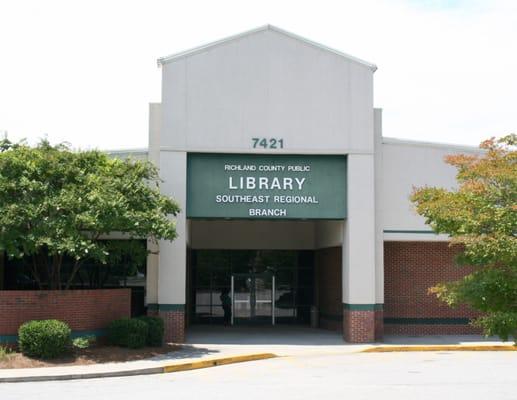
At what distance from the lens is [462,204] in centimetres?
1691

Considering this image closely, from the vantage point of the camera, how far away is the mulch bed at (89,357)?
20.6 meters

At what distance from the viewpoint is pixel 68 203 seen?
71.8 feet

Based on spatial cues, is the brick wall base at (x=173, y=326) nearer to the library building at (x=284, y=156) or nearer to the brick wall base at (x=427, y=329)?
the library building at (x=284, y=156)

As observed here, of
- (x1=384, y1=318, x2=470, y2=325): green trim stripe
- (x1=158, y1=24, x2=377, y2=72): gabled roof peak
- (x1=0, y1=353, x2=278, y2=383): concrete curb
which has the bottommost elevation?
(x1=0, y1=353, x2=278, y2=383): concrete curb

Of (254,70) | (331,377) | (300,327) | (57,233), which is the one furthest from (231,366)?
(300,327)

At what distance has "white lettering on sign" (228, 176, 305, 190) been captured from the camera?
2731cm

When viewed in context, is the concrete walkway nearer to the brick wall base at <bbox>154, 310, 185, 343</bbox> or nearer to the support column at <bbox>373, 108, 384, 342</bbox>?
the brick wall base at <bbox>154, 310, 185, 343</bbox>

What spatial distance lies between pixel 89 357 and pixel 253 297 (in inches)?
578

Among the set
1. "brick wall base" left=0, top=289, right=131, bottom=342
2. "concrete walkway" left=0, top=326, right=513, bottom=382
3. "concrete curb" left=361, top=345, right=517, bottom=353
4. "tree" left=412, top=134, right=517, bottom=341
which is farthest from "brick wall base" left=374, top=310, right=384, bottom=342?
"tree" left=412, top=134, right=517, bottom=341

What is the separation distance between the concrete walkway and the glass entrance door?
6.04 ft

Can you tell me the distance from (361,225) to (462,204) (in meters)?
10.6

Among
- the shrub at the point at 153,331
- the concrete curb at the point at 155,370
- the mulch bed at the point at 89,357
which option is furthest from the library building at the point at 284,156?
the concrete curb at the point at 155,370

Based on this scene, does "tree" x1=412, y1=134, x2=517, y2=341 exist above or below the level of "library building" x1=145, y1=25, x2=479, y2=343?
below

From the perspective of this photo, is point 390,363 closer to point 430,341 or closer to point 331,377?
point 331,377
